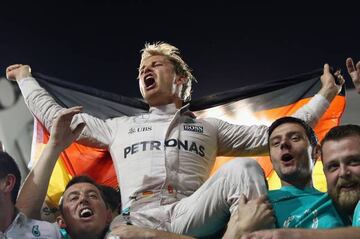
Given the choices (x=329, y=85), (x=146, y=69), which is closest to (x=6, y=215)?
(x=146, y=69)

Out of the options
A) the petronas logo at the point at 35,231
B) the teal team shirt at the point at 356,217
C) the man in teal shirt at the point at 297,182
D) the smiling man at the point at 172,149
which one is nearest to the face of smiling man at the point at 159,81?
the smiling man at the point at 172,149

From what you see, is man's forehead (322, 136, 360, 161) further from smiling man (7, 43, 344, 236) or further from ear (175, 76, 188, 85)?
ear (175, 76, 188, 85)

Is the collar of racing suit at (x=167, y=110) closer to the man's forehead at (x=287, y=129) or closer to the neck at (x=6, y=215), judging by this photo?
the man's forehead at (x=287, y=129)

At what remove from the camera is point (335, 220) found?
2090 mm

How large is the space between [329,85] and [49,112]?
4.22 feet

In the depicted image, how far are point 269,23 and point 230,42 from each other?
0.90 feet

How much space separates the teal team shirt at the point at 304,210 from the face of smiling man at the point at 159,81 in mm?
813

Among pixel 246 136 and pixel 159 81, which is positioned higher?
pixel 159 81

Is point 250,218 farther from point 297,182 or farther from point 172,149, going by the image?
point 172,149

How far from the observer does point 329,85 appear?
3109 mm

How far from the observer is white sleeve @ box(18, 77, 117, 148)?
282 cm

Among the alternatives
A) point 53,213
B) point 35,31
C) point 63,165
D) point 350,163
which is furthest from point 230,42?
point 350,163

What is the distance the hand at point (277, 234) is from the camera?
173 cm

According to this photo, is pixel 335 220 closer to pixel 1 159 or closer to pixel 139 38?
pixel 1 159
